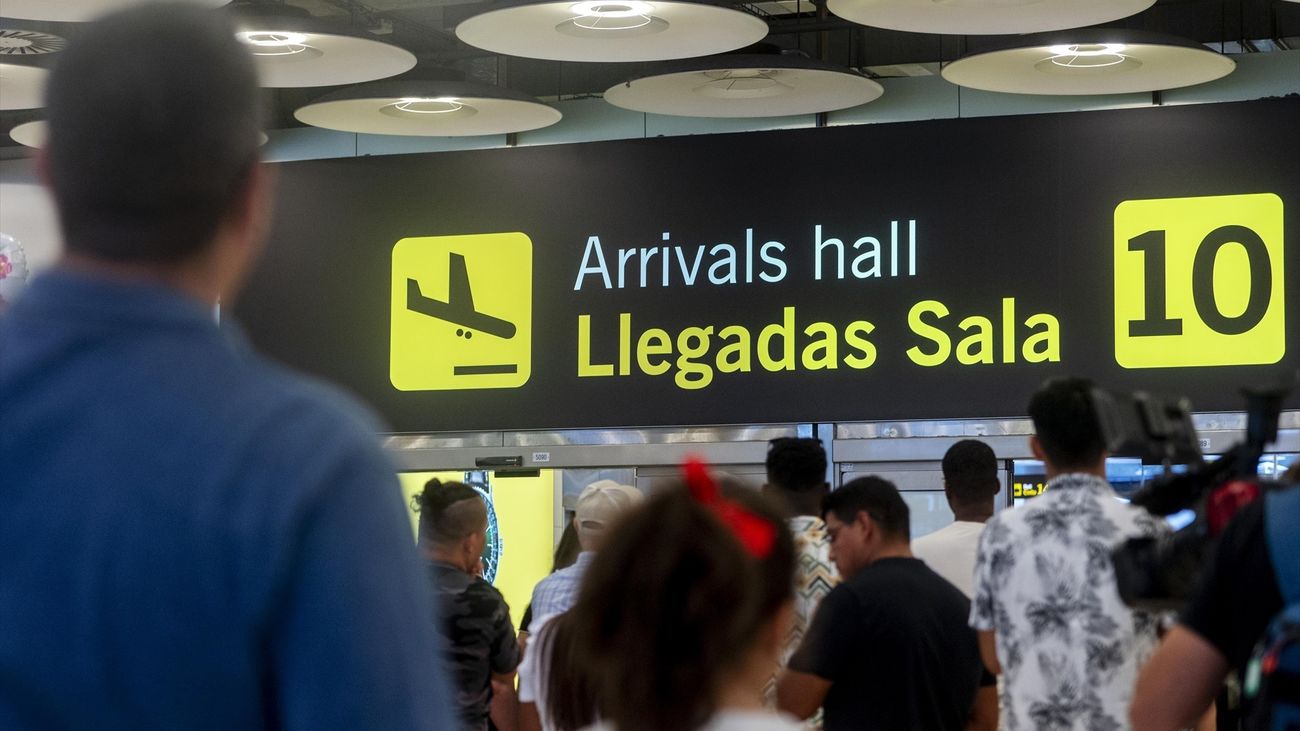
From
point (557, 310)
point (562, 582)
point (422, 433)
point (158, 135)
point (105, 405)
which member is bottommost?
point (422, 433)

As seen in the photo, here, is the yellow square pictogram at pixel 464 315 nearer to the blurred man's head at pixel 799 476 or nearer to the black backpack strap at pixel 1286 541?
the blurred man's head at pixel 799 476

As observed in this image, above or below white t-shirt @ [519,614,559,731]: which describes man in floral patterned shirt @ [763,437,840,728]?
below

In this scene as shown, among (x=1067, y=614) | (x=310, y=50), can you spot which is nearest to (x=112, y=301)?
(x=1067, y=614)

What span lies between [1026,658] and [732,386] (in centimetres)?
426

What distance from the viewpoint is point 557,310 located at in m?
7.87

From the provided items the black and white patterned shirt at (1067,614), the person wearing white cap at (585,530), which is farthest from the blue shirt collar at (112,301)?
the person wearing white cap at (585,530)

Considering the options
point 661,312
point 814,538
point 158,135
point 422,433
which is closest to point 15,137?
point 422,433

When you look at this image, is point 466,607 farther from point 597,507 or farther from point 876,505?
point 876,505

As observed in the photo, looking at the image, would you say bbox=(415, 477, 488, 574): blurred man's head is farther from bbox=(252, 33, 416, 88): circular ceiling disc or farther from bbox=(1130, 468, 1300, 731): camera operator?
bbox=(1130, 468, 1300, 731): camera operator

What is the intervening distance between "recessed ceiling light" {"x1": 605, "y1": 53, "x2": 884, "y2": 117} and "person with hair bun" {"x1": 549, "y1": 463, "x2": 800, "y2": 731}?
5282 mm

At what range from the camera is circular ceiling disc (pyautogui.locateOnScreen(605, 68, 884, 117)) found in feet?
22.6

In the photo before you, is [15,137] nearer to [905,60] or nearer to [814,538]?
[905,60]

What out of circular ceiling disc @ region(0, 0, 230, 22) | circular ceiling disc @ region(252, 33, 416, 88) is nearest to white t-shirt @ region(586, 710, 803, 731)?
circular ceiling disc @ region(0, 0, 230, 22)

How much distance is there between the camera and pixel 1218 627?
2.02m
